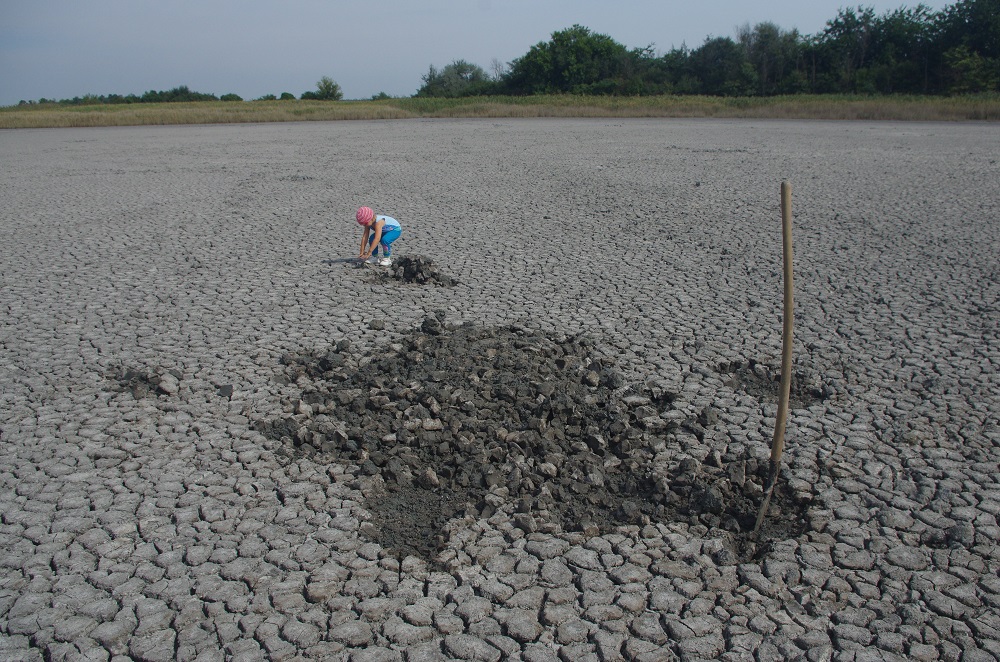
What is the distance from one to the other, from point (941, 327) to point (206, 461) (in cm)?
550

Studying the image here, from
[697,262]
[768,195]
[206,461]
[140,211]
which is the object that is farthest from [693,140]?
[206,461]

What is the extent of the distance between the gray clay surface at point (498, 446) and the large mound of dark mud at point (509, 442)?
20 mm

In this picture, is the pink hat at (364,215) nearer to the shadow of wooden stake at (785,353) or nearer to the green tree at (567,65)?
the shadow of wooden stake at (785,353)

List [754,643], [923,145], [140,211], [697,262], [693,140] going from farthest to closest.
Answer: [693,140] → [923,145] → [140,211] → [697,262] → [754,643]

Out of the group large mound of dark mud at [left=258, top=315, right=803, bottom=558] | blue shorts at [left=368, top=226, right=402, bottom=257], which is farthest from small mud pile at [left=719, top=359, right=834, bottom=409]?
blue shorts at [left=368, top=226, right=402, bottom=257]

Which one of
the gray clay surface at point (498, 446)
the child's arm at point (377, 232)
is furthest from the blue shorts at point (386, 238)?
the gray clay surface at point (498, 446)

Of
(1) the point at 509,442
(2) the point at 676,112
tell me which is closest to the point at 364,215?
(1) the point at 509,442

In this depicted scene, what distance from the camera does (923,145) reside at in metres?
17.5

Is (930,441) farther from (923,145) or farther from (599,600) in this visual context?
(923,145)

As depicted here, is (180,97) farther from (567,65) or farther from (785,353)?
(785,353)

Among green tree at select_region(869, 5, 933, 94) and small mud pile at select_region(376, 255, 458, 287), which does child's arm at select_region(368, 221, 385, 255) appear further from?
green tree at select_region(869, 5, 933, 94)

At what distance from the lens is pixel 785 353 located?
9.81 ft

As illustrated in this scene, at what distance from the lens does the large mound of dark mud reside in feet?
10.9

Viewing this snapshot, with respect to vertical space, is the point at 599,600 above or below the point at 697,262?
below
